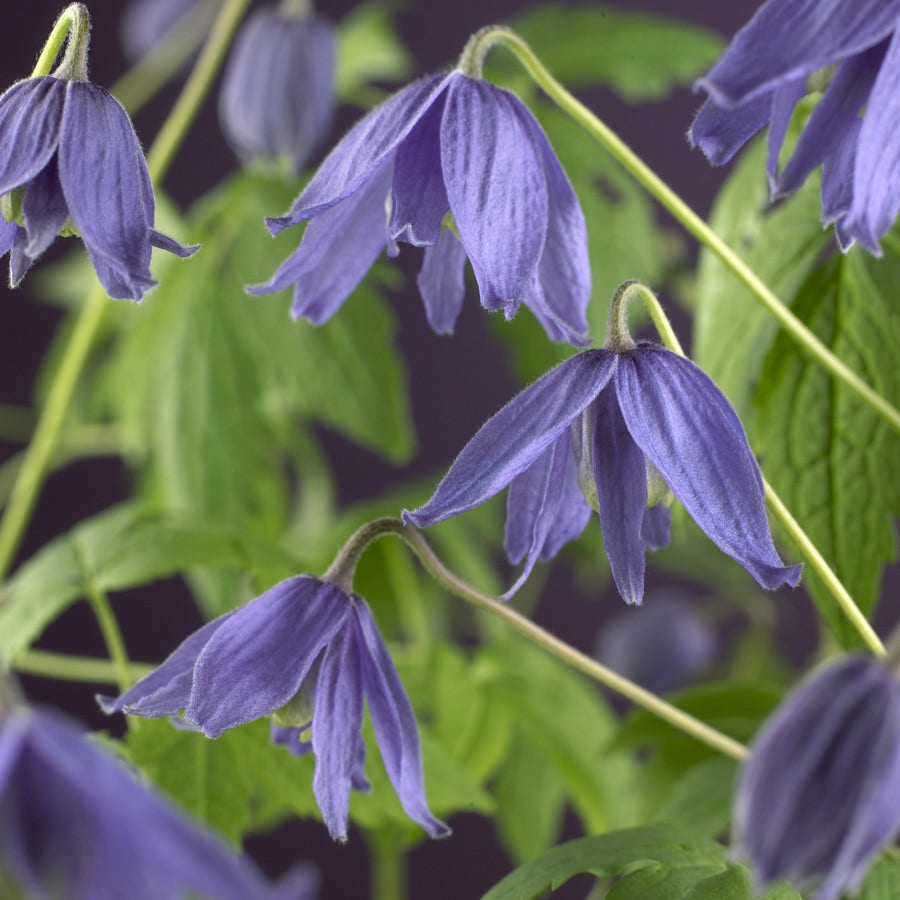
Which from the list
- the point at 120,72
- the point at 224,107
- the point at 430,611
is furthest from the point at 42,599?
the point at 120,72

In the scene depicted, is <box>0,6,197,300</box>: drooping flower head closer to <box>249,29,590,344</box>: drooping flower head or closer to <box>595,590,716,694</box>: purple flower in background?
<box>249,29,590,344</box>: drooping flower head

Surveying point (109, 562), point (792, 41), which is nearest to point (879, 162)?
point (792, 41)

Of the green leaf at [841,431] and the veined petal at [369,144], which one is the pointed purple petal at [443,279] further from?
the green leaf at [841,431]

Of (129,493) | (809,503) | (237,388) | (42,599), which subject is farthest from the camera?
(129,493)

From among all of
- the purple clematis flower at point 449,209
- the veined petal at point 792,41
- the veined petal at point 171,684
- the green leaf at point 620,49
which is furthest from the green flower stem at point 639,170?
the green leaf at point 620,49

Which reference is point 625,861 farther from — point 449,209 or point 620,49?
point 620,49

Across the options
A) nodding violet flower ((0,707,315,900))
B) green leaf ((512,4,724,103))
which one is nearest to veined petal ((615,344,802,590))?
nodding violet flower ((0,707,315,900))

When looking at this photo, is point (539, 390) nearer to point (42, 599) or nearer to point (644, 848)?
point (644, 848)
